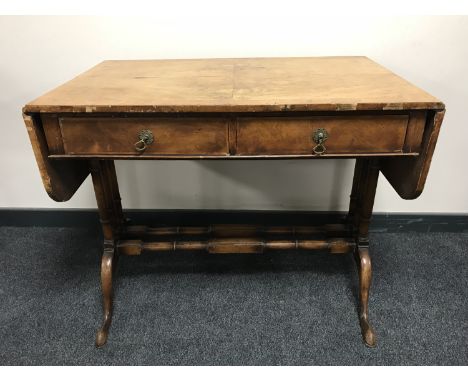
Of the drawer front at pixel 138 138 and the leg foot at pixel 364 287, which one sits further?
the leg foot at pixel 364 287

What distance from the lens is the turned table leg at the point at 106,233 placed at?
144 cm

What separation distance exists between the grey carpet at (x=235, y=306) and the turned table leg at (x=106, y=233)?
0.06 meters

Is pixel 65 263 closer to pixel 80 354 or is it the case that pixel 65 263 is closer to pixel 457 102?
pixel 80 354

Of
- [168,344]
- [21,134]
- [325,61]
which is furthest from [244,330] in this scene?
[21,134]

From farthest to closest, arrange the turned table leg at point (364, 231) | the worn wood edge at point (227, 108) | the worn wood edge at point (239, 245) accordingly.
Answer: the worn wood edge at point (239, 245) < the turned table leg at point (364, 231) < the worn wood edge at point (227, 108)

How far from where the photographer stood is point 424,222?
206cm

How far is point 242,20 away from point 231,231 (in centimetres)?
89

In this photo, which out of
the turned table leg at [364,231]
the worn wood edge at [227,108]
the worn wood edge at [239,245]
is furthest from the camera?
the worn wood edge at [239,245]

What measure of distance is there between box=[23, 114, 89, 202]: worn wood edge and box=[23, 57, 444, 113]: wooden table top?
0.06 m

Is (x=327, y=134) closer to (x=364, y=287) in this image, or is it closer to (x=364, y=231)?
(x=364, y=231)

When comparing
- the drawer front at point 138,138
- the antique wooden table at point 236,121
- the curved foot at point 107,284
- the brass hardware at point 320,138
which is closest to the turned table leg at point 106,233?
the curved foot at point 107,284

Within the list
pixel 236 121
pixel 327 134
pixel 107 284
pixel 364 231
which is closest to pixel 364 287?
pixel 364 231

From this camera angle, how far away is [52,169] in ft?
3.78

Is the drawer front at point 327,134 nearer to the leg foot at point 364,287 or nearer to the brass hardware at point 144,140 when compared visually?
the brass hardware at point 144,140
